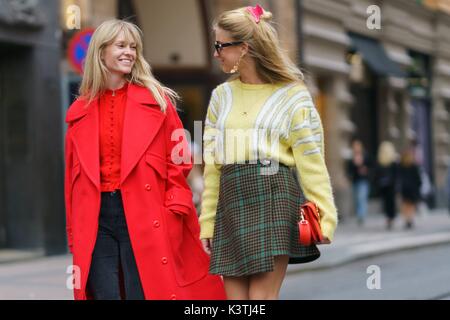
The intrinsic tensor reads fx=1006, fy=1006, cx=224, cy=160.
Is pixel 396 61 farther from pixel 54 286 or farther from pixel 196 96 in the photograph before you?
pixel 54 286

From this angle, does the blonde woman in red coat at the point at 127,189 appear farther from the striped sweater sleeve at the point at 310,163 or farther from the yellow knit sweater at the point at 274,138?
the striped sweater sleeve at the point at 310,163

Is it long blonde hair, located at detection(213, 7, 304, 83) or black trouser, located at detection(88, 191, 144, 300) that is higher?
long blonde hair, located at detection(213, 7, 304, 83)

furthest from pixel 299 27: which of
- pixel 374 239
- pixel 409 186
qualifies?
pixel 374 239

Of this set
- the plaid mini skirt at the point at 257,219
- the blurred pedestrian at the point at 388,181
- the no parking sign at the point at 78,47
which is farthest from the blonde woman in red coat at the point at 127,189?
the blurred pedestrian at the point at 388,181

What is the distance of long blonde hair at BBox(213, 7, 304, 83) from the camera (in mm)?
4352

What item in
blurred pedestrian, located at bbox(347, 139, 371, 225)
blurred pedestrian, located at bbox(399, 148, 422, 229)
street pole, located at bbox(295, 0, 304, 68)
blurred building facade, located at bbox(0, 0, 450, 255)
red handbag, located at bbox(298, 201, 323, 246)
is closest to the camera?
red handbag, located at bbox(298, 201, 323, 246)

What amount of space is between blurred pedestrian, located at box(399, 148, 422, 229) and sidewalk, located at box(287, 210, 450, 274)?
0.34 metres

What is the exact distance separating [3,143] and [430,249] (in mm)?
6819

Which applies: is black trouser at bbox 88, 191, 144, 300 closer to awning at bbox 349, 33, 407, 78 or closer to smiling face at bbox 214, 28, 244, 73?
smiling face at bbox 214, 28, 244, 73

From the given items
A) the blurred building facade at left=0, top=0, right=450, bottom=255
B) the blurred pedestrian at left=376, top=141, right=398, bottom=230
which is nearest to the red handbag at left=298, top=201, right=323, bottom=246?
the blurred building facade at left=0, top=0, right=450, bottom=255

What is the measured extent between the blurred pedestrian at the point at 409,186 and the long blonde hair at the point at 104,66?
16363mm

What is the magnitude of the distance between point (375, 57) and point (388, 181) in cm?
408

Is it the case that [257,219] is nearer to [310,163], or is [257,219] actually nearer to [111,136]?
[310,163]

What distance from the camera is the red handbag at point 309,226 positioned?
4.14m
